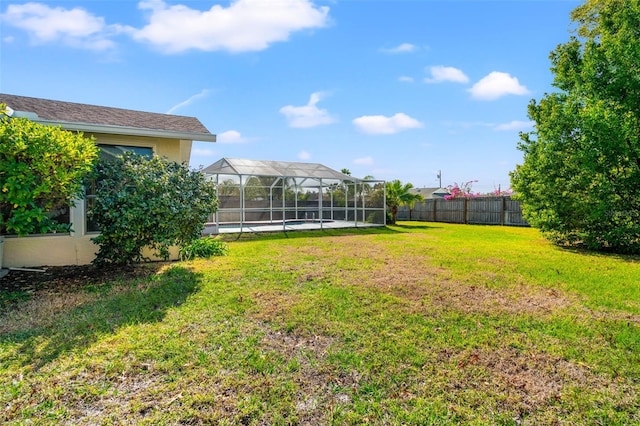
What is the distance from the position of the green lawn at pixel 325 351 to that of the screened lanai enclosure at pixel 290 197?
8632 mm

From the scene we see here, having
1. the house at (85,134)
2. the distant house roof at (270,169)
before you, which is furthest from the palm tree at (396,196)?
the house at (85,134)

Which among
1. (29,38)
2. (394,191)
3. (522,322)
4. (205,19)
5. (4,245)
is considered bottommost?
(522,322)

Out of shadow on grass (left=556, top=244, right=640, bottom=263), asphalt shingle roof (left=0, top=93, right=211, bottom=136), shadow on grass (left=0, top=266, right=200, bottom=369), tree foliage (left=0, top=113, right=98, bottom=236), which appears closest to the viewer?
shadow on grass (left=0, top=266, right=200, bottom=369)

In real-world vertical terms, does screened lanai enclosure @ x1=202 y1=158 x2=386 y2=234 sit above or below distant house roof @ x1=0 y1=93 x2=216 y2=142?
below

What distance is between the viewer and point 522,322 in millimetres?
3742

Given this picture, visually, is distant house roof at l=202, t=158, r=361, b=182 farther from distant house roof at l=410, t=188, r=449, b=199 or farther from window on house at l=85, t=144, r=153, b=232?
distant house roof at l=410, t=188, r=449, b=199

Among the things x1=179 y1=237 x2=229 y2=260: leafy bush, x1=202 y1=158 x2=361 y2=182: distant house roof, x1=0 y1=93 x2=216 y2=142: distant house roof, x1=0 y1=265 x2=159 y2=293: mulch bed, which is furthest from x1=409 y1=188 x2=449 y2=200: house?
x1=0 y1=265 x2=159 y2=293: mulch bed

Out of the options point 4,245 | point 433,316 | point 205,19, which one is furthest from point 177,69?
point 433,316

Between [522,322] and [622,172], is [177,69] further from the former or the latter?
[622,172]

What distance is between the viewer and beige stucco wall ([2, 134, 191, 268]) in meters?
6.25

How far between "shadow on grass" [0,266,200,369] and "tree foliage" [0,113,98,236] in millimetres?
1320

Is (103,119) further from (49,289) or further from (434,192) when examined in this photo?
(434,192)

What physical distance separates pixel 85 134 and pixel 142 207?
2.64 meters

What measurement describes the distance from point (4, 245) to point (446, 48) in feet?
39.7
